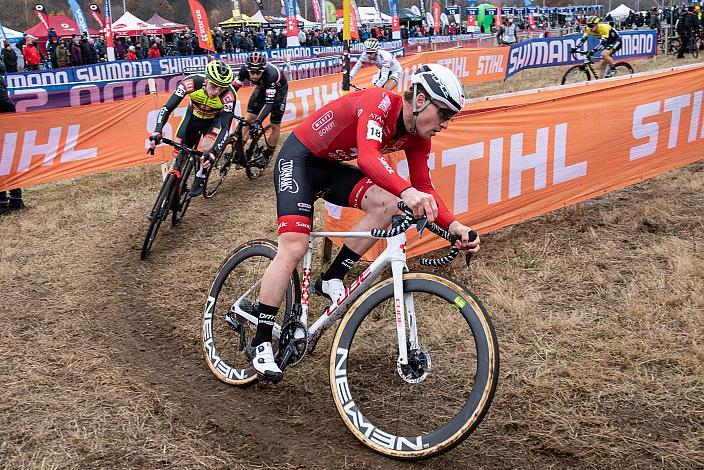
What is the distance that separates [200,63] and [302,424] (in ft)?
86.0

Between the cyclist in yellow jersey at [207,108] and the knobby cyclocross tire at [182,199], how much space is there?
215 mm

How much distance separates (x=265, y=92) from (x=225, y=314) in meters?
7.09

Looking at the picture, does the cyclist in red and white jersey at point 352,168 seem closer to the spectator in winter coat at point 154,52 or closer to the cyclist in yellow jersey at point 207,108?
the cyclist in yellow jersey at point 207,108

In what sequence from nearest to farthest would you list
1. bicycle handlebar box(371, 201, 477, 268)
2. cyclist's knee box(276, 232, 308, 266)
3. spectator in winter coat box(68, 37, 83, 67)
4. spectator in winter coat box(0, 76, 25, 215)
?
bicycle handlebar box(371, 201, 477, 268), cyclist's knee box(276, 232, 308, 266), spectator in winter coat box(0, 76, 25, 215), spectator in winter coat box(68, 37, 83, 67)

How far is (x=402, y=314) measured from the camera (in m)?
3.50

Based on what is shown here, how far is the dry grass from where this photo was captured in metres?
3.71

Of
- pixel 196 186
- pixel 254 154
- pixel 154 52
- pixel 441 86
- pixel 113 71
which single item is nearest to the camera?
pixel 441 86

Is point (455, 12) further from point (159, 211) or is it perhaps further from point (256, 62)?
point (159, 211)

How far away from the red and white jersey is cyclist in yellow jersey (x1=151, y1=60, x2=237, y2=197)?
15.5 feet

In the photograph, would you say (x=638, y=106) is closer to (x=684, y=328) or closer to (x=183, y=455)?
(x=684, y=328)

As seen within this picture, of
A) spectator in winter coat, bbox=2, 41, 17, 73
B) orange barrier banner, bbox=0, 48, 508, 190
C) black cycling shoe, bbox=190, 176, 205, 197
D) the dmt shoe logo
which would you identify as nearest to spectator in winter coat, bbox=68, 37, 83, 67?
spectator in winter coat, bbox=2, 41, 17, 73

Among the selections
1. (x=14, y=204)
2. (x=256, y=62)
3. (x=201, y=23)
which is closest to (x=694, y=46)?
(x=201, y=23)

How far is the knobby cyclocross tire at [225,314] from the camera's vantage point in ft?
14.5

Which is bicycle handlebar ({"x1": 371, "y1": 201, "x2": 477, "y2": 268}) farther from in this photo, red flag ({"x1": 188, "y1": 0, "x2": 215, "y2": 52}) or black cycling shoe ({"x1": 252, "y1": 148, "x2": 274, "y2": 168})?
red flag ({"x1": 188, "y1": 0, "x2": 215, "y2": 52})
